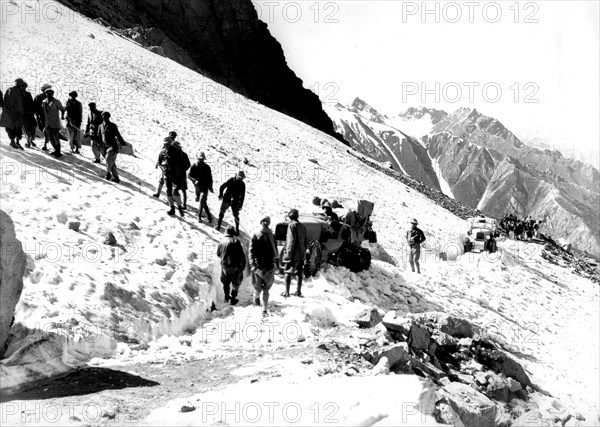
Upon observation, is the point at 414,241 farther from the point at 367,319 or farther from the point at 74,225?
the point at 74,225

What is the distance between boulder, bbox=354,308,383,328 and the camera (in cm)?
1088

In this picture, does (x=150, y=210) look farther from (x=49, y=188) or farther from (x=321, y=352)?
(x=321, y=352)

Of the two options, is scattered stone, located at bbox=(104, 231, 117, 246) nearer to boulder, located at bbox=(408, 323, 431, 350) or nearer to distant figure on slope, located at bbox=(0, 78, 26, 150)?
distant figure on slope, located at bbox=(0, 78, 26, 150)

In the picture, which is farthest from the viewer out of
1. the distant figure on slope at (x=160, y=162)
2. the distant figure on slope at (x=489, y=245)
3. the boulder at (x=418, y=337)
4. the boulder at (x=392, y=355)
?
the distant figure on slope at (x=489, y=245)

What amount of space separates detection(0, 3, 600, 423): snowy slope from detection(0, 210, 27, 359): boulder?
65cm

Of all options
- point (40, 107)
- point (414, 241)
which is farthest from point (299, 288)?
point (40, 107)

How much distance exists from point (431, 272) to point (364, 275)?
586 centimetres

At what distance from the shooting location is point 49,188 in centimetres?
1276

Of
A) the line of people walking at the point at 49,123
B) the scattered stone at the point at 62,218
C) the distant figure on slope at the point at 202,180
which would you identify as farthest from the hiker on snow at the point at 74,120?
the scattered stone at the point at 62,218

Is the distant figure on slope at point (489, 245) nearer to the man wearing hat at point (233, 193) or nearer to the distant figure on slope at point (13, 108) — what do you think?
the man wearing hat at point (233, 193)

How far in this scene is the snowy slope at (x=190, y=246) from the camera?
9656 mm

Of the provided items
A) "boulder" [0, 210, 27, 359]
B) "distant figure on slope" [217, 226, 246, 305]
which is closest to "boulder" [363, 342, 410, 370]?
"distant figure on slope" [217, 226, 246, 305]

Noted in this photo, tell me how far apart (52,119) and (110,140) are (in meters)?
1.77

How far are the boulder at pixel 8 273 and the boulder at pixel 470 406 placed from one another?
6211 mm
